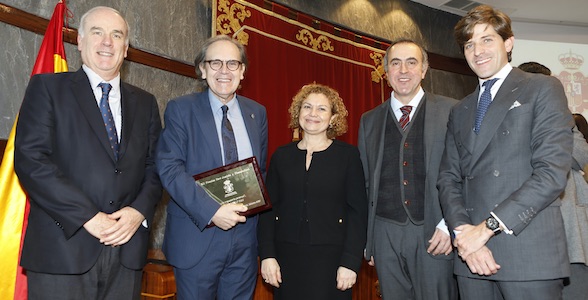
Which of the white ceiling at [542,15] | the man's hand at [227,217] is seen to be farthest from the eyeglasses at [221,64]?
the white ceiling at [542,15]

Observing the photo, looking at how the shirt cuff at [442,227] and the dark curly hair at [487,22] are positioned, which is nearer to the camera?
the dark curly hair at [487,22]

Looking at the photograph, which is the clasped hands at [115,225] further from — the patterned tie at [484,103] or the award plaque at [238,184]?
the patterned tie at [484,103]

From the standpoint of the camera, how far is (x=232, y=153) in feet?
7.75

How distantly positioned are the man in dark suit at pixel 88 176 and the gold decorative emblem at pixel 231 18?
8.32 ft

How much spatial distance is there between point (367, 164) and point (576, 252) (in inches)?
41.8

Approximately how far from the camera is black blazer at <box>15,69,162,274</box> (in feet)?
6.12

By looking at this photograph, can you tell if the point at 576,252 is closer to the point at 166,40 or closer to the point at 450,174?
the point at 450,174

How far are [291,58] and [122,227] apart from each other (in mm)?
3916

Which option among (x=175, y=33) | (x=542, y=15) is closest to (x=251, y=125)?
(x=175, y=33)

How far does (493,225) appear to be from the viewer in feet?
6.03

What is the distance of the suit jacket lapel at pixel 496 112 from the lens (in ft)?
6.42

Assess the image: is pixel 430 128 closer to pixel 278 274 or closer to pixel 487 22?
pixel 487 22

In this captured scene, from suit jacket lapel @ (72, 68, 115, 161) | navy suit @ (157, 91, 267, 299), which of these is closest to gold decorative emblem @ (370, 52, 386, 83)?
navy suit @ (157, 91, 267, 299)

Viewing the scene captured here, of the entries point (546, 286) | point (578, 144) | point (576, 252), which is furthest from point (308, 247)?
point (578, 144)
